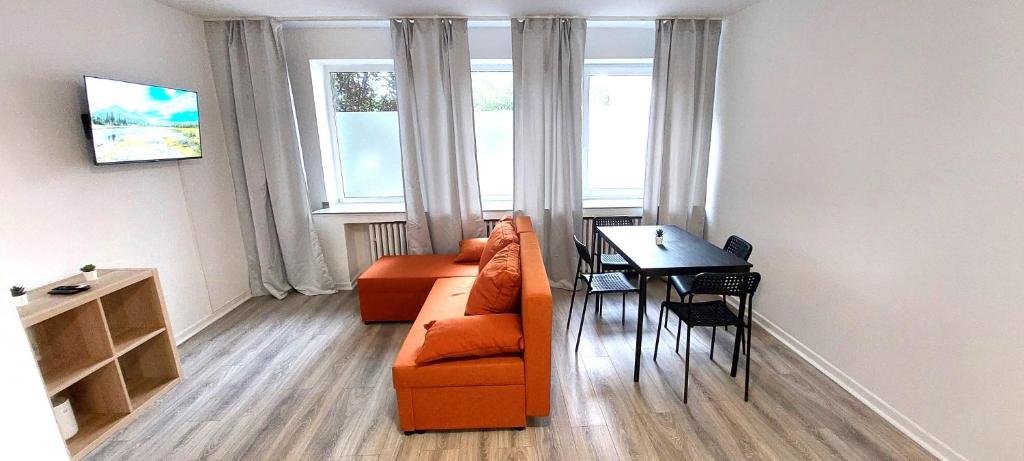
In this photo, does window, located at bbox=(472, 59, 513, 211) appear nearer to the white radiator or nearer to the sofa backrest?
the white radiator

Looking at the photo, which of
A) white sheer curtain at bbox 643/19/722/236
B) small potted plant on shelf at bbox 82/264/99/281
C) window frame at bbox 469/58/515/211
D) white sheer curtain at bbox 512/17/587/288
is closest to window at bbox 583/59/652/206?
white sheer curtain at bbox 643/19/722/236

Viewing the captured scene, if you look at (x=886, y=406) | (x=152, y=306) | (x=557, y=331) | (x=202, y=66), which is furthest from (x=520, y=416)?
(x=202, y=66)

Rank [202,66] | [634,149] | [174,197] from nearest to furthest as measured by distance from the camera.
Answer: [174,197]
[202,66]
[634,149]

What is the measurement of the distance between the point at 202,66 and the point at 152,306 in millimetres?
2137

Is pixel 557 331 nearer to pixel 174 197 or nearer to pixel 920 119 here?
pixel 920 119

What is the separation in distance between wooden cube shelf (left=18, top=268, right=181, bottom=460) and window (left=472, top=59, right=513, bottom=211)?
2.67 meters

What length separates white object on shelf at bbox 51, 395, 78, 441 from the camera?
192cm

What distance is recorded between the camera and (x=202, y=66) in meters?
3.35

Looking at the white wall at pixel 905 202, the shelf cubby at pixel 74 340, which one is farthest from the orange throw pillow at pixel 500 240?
the shelf cubby at pixel 74 340

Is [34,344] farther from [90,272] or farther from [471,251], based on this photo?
[471,251]

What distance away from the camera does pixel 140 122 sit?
2.61 metres

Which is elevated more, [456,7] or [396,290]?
[456,7]

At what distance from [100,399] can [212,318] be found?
1230 millimetres

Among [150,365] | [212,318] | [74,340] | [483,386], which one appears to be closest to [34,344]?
[74,340]
